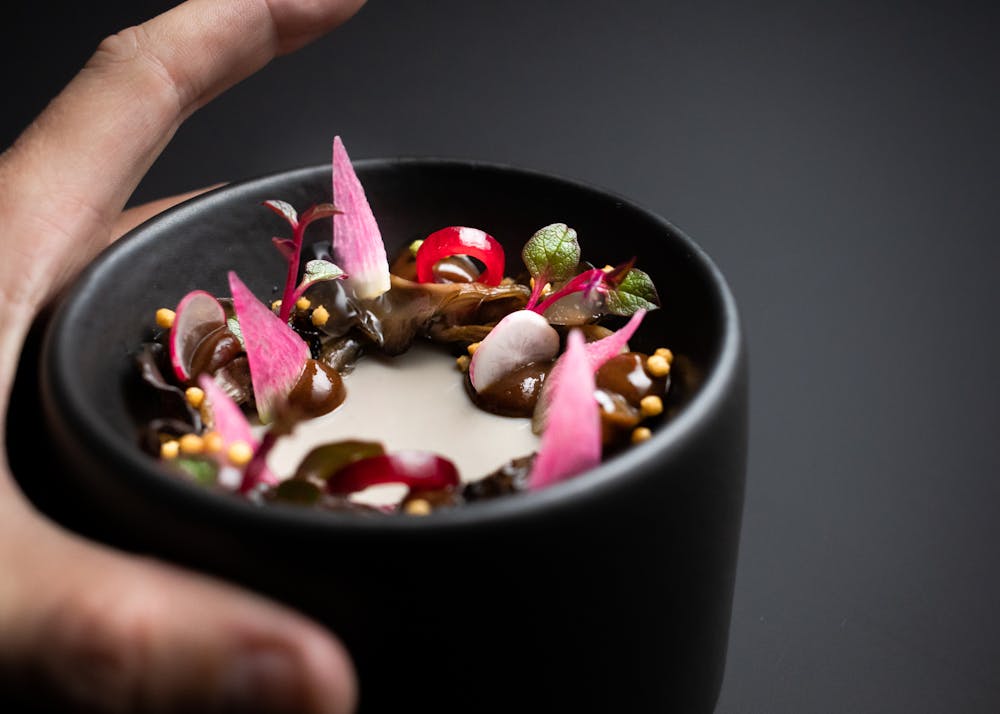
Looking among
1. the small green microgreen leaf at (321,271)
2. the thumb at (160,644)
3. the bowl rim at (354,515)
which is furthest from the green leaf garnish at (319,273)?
the thumb at (160,644)

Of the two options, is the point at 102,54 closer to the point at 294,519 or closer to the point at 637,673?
the point at 294,519

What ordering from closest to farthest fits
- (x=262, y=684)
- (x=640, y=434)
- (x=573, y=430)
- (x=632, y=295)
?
(x=262, y=684)
(x=573, y=430)
(x=640, y=434)
(x=632, y=295)

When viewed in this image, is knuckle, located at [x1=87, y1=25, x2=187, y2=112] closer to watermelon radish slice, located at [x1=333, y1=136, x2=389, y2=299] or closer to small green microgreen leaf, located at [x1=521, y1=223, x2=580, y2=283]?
watermelon radish slice, located at [x1=333, y1=136, x2=389, y2=299]

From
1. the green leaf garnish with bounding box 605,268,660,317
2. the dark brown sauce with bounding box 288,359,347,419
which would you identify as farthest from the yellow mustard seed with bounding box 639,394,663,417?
the dark brown sauce with bounding box 288,359,347,419

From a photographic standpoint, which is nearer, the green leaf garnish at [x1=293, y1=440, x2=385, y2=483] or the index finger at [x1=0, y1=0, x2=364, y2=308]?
the green leaf garnish at [x1=293, y1=440, x2=385, y2=483]

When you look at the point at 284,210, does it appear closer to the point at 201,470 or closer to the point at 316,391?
the point at 316,391

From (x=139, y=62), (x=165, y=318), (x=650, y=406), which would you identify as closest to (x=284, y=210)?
(x=165, y=318)
